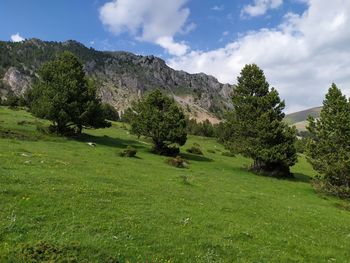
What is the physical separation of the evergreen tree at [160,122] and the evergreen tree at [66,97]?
24.5 feet

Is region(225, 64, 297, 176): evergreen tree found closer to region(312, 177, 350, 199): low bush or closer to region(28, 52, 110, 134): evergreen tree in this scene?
region(312, 177, 350, 199): low bush

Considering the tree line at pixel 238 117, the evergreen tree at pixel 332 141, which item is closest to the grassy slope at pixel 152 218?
the evergreen tree at pixel 332 141

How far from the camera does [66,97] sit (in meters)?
63.8

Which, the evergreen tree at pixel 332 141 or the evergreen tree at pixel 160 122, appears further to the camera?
the evergreen tree at pixel 160 122

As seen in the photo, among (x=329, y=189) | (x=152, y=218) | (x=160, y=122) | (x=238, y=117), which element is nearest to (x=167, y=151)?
(x=160, y=122)

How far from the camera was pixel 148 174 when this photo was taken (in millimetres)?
39094

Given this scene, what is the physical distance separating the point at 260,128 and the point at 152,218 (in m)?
37.9

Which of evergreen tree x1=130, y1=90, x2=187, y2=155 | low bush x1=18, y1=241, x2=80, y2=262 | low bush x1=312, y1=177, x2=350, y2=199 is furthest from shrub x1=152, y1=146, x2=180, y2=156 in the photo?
low bush x1=18, y1=241, x2=80, y2=262

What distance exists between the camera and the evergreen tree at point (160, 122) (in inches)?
2488

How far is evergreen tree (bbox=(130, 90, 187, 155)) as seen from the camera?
63.2 meters

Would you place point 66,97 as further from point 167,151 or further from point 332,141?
→ point 332,141

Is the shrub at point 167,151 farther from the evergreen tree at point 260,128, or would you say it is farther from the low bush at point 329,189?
the low bush at point 329,189

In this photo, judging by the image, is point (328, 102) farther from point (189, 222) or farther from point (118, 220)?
→ point (118, 220)

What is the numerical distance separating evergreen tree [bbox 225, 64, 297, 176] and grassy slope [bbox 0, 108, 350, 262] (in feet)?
61.5
